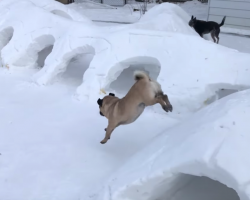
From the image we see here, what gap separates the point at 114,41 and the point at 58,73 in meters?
1.42

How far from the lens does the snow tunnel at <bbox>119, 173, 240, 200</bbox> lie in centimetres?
275

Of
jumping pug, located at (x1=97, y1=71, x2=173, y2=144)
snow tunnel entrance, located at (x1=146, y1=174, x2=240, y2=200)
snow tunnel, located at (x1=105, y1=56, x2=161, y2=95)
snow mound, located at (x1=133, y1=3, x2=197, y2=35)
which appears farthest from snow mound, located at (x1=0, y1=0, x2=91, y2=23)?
snow tunnel entrance, located at (x1=146, y1=174, x2=240, y2=200)

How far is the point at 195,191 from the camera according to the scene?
10.4ft

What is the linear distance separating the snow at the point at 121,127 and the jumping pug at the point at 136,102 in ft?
1.23

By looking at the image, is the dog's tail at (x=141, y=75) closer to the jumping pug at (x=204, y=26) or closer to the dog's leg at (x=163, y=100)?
the dog's leg at (x=163, y=100)

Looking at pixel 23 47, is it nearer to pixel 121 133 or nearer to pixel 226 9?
pixel 121 133

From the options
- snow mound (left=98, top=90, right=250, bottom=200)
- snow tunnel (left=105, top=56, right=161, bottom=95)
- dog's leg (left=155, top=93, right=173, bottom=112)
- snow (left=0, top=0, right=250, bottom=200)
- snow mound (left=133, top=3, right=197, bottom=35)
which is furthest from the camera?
snow mound (left=133, top=3, right=197, bottom=35)

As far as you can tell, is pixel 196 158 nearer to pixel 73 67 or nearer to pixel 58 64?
pixel 58 64

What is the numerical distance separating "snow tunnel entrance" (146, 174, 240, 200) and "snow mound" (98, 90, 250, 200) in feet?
0.05

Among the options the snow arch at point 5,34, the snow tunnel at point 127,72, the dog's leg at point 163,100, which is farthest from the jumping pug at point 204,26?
the dog's leg at point 163,100

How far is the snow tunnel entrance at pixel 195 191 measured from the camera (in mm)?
3018

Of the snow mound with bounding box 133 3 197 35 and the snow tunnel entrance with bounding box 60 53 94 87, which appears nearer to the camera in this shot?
the snow mound with bounding box 133 3 197 35

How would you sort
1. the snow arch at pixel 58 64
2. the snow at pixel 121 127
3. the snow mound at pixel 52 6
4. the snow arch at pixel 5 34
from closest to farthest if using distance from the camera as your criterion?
the snow at pixel 121 127, the snow arch at pixel 58 64, the snow arch at pixel 5 34, the snow mound at pixel 52 6

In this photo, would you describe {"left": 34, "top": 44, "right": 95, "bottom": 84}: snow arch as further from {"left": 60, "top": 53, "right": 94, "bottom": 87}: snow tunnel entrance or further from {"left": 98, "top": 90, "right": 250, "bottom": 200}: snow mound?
{"left": 98, "top": 90, "right": 250, "bottom": 200}: snow mound
